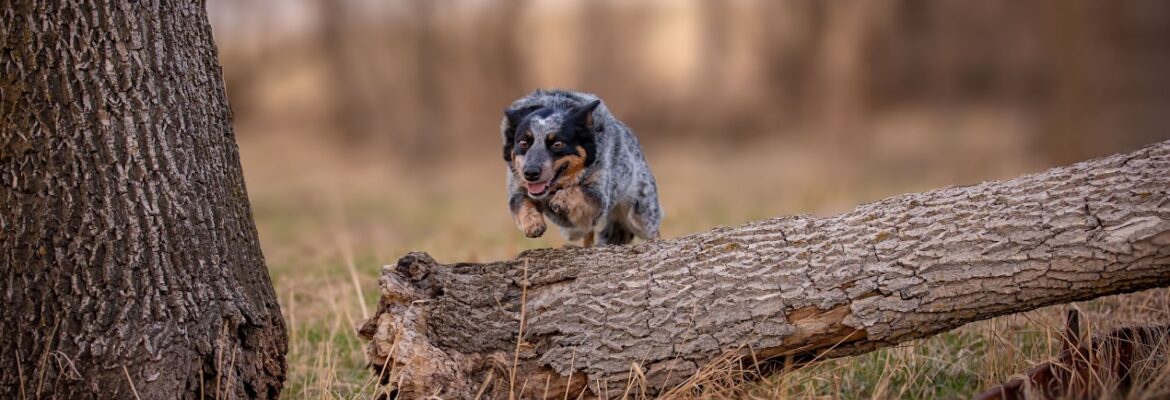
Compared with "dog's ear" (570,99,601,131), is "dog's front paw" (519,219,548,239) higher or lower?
lower

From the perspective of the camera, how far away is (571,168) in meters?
4.93

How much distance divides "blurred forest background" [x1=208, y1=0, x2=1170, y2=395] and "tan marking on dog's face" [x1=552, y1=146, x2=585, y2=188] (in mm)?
8023

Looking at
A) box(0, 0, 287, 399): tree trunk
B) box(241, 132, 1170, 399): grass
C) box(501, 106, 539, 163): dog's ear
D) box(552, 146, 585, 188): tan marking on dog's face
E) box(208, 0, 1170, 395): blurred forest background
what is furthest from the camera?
box(208, 0, 1170, 395): blurred forest background

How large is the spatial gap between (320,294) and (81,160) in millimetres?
2705

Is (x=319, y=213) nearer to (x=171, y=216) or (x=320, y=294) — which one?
(x=320, y=294)

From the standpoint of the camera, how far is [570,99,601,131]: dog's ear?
16.2 ft

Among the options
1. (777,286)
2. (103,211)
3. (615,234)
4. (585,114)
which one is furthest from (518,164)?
(103,211)

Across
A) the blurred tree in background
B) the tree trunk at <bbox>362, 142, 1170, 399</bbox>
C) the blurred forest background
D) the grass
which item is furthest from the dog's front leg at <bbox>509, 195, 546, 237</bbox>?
the blurred tree in background

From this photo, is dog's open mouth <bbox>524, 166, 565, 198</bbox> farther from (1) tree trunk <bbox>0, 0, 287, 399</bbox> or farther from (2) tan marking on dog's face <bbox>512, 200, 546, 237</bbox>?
(1) tree trunk <bbox>0, 0, 287, 399</bbox>

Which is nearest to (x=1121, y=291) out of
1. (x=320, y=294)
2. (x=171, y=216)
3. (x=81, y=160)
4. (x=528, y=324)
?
(x=528, y=324)

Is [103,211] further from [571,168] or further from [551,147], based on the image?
[571,168]

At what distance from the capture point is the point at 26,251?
343cm

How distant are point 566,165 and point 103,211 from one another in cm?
213

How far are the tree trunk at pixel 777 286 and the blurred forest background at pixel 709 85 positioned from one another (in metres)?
9.12
